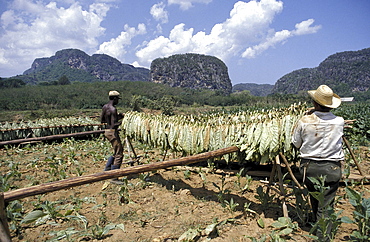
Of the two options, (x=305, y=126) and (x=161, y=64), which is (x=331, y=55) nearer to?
(x=161, y=64)

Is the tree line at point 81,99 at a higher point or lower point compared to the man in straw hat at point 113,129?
higher

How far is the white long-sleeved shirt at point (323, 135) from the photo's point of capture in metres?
2.43

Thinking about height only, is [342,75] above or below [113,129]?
above

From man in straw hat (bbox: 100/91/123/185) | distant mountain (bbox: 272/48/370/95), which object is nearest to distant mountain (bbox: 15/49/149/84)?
distant mountain (bbox: 272/48/370/95)

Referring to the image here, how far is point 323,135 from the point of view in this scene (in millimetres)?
2453

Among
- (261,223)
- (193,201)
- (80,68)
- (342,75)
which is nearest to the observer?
(261,223)

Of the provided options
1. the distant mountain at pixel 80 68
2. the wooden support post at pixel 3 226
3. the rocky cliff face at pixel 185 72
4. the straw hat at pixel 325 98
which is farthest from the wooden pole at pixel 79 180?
the distant mountain at pixel 80 68

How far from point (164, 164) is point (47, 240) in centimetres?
161

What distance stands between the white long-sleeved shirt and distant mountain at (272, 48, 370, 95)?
3915 inches

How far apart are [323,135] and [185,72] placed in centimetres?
13947

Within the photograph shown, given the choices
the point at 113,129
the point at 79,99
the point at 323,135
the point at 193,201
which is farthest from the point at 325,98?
the point at 79,99

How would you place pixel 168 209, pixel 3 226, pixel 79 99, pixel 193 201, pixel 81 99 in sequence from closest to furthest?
pixel 3 226 < pixel 168 209 < pixel 193 201 < pixel 81 99 < pixel 79 99

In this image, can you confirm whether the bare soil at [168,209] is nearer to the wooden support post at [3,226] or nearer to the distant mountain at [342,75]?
the wooden support post at [3,226]

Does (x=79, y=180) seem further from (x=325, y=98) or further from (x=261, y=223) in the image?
(x=325, y=98)
